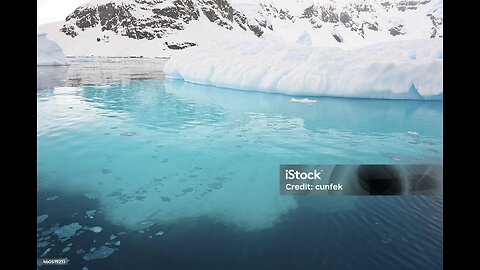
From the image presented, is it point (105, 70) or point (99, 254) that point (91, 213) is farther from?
point (105, 70)

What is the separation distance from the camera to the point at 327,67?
3963mm

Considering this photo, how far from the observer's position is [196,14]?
2.99 meters

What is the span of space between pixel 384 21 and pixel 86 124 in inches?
101

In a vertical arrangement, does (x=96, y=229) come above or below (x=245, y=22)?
below

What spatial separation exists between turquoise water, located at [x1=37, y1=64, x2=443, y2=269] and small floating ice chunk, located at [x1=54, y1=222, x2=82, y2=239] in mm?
38

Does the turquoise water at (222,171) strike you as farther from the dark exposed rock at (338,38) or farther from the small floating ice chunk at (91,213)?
the dark exposed rock at (338,38)

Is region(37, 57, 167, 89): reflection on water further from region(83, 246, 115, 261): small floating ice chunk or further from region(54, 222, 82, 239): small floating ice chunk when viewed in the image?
region(83, 246, 115, 261): small floating ice chunk

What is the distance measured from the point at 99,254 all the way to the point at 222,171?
941 millimetres

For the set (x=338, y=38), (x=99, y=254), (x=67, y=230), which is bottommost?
(x=99, y=254)

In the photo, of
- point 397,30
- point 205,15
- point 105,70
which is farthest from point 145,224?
point 105,70

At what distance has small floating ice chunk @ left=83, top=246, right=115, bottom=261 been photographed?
7.08ft

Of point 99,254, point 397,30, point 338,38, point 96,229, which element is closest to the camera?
point 99,254
